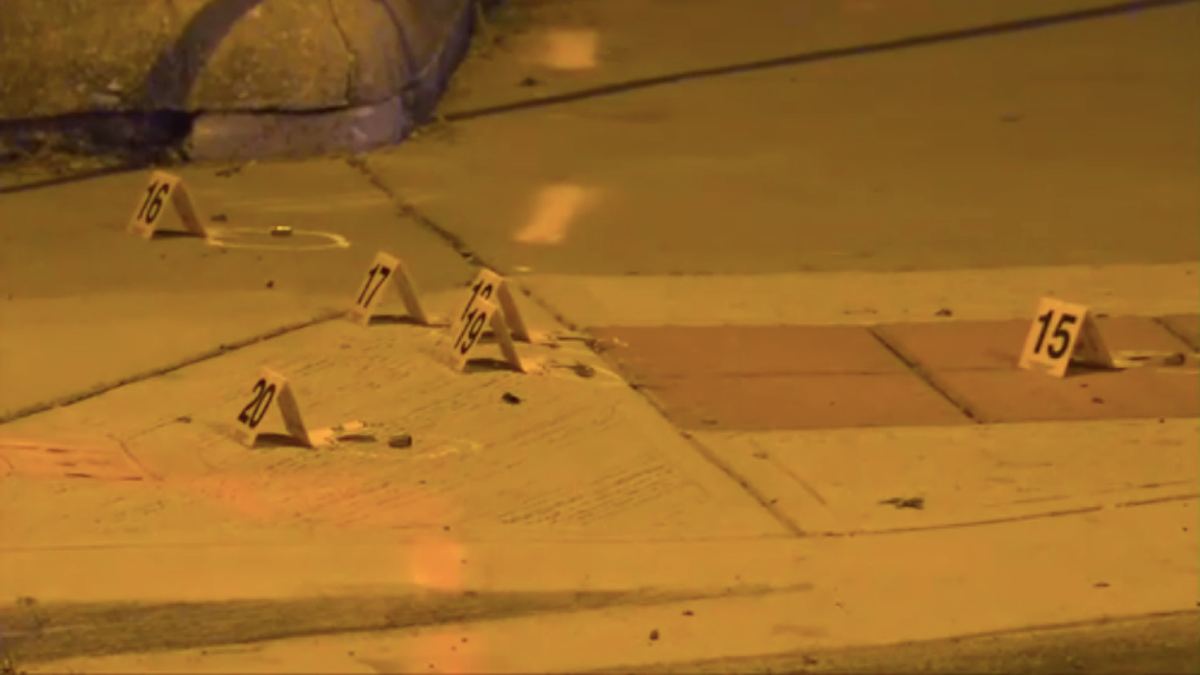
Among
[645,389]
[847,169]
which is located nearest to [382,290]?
[645,389]

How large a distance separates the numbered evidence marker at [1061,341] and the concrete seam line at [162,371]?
6.85 ft

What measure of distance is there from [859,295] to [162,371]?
232 centimetres

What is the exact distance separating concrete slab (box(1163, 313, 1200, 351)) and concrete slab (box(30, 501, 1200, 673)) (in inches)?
54.2

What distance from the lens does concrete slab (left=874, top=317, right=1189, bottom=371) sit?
689 centimetres

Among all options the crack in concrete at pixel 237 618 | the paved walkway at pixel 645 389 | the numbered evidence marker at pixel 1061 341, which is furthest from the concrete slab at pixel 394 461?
Answer: the numbered evidence marker at pixel 1061 341

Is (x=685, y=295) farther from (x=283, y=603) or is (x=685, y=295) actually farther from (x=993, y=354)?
(x=283, y=603)

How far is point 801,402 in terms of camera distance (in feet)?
21.3

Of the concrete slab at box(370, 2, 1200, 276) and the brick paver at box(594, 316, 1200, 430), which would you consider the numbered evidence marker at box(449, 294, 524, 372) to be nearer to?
the brick paver at box(594, 316, 1200, 430)

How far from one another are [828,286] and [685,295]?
0.49 meters

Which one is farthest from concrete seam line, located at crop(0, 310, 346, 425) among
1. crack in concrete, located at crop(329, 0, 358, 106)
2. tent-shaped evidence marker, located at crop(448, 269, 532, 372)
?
crack in concrete, located at crop(329, 0, 358, 106)

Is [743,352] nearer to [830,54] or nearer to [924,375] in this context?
[924,375]

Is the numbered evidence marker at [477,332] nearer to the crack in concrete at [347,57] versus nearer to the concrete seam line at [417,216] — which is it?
the concrete seam line at [417,216]

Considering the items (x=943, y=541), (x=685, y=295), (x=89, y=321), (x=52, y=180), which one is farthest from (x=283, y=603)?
(x=52, y=180)

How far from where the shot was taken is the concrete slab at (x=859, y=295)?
720 centimetres
